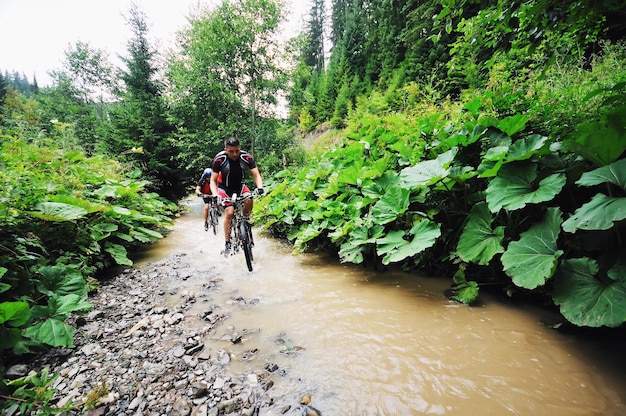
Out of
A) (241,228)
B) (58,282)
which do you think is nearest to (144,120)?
(241,228)

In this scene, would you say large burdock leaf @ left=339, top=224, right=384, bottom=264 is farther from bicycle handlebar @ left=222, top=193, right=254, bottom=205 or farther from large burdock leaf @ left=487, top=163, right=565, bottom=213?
bicycle handlebar @ left=222, top=193, right=254, bottom=205

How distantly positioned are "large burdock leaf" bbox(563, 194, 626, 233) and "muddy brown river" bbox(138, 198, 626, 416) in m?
0.98

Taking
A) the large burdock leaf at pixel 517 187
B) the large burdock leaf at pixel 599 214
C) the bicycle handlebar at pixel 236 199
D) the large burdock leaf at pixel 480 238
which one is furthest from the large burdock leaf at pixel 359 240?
the large burdock leaf at pixel 599 214

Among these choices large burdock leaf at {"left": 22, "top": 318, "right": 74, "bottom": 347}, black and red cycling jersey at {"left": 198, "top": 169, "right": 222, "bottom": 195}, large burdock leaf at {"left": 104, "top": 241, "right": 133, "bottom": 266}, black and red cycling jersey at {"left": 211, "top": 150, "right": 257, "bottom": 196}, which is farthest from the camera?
black and red cycling jersey at {"left": 198, "top": 169, "right": 222, "bottom": 195}

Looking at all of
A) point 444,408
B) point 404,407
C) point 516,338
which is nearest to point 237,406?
point 404,407

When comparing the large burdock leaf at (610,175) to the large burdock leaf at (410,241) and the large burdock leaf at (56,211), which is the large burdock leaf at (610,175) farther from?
the large burdock leaf at (56,211)

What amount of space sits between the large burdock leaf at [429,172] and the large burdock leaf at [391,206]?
185mm

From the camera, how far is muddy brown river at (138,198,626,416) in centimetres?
162

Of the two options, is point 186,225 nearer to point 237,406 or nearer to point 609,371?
point 237,406

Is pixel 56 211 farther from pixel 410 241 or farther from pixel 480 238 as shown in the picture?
pixel 480 238

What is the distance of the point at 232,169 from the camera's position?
16.4 feet

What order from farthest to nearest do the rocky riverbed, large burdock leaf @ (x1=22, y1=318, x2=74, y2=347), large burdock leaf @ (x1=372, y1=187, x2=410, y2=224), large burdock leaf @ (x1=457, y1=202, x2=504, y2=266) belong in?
large burdock leaf @ (x1=372, y1=187, x2=410, y2=224), large burdock leaf @ (x1=457, y1=202, x2=504, y2=266), large burdock leaf @ (x1=22, y1=318, x2=74, y2=347), the rocky riverbed

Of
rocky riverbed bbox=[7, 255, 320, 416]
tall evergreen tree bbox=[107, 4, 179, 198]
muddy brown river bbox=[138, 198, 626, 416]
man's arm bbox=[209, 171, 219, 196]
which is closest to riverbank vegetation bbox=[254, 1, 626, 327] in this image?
muddy brown river bbox=[138, 198, 626, 416]

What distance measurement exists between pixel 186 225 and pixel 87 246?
549 cm
